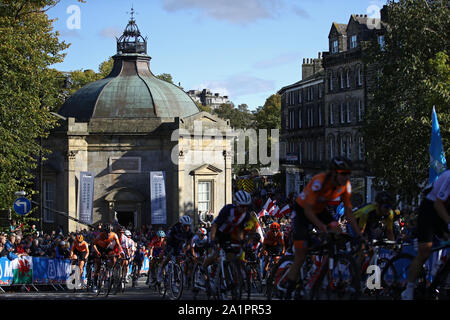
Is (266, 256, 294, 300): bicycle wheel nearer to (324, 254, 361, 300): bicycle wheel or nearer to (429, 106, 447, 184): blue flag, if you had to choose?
(324, 254, 361, 300): bicycle wheel

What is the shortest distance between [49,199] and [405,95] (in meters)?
21.0

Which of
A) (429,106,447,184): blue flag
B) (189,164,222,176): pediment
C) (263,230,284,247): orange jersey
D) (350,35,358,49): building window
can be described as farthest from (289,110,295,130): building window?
(263,230,284,247): orange jersey

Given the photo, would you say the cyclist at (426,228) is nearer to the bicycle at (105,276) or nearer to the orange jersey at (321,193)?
the orange jersey at (321,193)

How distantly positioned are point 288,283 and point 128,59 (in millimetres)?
40118

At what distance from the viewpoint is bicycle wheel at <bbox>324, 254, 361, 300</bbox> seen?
10180 mm

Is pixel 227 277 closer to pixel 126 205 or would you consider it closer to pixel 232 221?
pixel 232 221

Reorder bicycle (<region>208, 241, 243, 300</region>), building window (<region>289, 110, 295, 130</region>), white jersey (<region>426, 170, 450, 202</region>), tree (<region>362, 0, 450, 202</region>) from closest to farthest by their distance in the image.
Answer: white jersey (<region>426, 170, 450, 202</region>) → bicycle (<region>208, 241, 243, 300</region>) → tree (<region>362, 0, 450, 202</region>) → building window (<region>289, 110, 295, 130</region>)

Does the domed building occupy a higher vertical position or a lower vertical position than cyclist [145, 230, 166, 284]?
higher

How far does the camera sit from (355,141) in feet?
217

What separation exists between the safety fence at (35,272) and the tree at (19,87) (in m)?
9.19

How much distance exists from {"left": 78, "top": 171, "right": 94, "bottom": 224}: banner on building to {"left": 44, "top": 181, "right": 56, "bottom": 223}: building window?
Answer: 4.37 meters

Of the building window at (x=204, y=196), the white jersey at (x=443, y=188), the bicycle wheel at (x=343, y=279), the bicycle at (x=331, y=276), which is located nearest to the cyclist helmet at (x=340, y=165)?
the bicycle at (x=331, y=276)
